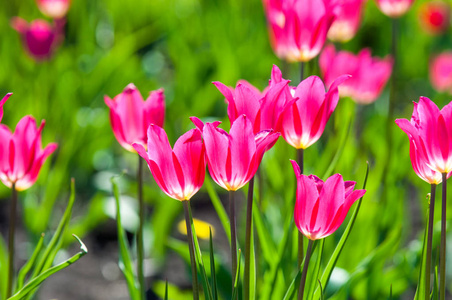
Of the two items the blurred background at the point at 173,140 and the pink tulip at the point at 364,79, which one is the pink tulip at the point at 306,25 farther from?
the pink tulip at the point at 364,79

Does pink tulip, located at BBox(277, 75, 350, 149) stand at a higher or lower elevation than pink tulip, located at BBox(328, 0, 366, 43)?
lower

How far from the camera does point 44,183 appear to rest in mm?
2207

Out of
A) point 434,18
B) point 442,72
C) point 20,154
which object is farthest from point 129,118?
point 434,18

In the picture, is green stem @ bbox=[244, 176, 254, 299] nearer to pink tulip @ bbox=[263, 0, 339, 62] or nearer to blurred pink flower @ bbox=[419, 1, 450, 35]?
pink tulip @ bbox=[263, 0, 339, 62]

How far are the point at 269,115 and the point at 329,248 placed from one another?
0.82m

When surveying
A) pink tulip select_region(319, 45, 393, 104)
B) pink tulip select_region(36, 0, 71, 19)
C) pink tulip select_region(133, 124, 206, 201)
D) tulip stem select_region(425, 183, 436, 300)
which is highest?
pink tulip select_region(36, 0, 71, 19)

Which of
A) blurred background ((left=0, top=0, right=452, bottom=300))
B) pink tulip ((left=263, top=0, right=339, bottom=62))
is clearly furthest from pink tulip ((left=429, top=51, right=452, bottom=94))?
pink tulip ((left=263, top=0, right=339, bottom=62))

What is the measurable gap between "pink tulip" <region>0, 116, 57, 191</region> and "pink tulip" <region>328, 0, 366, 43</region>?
1.18m

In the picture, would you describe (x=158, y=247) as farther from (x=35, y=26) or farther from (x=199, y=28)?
(x=199, y=28)

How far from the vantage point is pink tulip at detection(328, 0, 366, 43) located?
6.55 feet

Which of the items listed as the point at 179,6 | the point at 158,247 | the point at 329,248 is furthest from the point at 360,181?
the point at 179,6

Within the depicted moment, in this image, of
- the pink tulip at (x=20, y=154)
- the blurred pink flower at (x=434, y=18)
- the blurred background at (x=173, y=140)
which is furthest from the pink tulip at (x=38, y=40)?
the blurred pink flower at (x=434, y=18)

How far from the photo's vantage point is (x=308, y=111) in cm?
98

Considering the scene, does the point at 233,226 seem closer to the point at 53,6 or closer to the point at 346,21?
the point at 346,21
